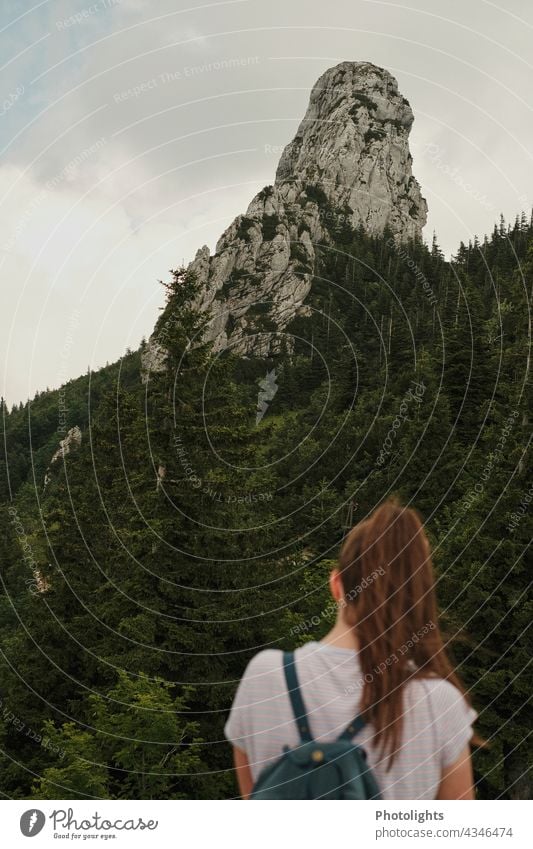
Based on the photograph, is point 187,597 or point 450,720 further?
point 187,597

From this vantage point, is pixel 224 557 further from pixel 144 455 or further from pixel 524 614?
pixel 524 614

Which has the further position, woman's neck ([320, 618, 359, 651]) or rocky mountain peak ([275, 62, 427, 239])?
rocky mountain peak ([275, 62, 427, 239])

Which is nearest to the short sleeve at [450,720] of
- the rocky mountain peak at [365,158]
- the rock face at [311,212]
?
the rock face at [311,212]

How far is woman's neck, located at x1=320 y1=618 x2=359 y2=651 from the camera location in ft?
8.14

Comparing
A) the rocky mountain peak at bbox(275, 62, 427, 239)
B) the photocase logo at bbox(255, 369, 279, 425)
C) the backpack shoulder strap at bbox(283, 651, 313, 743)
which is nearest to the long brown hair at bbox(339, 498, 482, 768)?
the backpack shoulder strap at bbox(283, 651, 313, 743)

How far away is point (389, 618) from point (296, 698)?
450mm

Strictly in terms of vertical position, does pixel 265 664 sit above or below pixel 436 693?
above

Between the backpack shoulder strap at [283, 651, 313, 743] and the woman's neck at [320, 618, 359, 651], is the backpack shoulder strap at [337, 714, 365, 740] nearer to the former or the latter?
the backpack shoulder strap at [283, 651, 313, 743]

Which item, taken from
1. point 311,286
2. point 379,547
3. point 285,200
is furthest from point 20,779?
point 285,200

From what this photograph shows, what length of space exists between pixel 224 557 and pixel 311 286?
371ft

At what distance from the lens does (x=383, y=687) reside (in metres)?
2.54

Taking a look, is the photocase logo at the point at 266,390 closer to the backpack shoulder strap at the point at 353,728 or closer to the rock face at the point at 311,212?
the rock face at the point at 311,212
